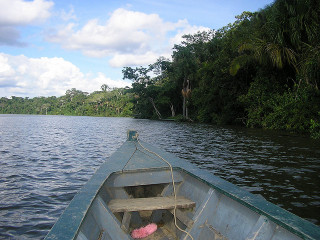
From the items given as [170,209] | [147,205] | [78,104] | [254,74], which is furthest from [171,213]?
[78,104]

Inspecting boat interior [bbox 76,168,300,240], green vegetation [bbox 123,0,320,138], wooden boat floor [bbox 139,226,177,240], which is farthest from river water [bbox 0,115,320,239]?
green vegetation [bbox 123,0,320,138]

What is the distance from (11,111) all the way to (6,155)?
141642 mm

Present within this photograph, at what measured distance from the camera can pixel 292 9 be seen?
15117mm

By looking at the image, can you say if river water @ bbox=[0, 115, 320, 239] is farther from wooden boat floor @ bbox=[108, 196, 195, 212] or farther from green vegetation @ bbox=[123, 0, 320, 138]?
green vegetation @ bbox=[123, 0, 320, 138]

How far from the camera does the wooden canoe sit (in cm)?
218

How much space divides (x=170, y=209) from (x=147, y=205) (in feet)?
1.02

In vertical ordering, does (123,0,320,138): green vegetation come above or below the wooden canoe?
above

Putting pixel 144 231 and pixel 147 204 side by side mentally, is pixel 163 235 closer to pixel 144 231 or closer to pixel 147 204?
pixel 144 231

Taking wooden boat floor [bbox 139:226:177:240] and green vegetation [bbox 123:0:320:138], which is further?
green vegetation [bbox 123:0:320:138]

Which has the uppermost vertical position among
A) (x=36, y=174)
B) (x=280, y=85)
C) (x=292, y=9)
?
(x=292, y=9)

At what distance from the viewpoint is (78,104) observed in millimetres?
118125

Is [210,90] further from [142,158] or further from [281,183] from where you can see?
[142,158]

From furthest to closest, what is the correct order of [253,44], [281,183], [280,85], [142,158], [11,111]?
[11,111], [280,85], [253,44], [281,183], [142,158]

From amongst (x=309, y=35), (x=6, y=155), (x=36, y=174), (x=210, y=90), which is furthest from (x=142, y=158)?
(x=210, y=90)
